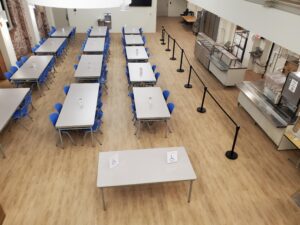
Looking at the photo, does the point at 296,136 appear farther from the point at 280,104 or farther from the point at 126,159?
the point at 126,159

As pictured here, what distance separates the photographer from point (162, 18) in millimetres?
20047

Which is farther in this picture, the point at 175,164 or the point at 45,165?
the point at 45,165

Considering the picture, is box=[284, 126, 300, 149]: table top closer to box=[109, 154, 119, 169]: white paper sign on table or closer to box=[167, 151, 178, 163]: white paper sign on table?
box=[167, 151, 178, 163]: white paper sign on table

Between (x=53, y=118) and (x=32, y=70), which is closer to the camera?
(x=53, y=118)

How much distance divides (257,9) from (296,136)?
11.0ft

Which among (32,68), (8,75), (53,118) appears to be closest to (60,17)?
(32,68)

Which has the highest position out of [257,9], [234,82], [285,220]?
A: [257,9]

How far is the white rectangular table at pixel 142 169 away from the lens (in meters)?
4.25

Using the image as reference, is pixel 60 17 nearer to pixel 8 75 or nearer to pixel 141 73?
pixel 8 75

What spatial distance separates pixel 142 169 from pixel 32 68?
607 centimetres

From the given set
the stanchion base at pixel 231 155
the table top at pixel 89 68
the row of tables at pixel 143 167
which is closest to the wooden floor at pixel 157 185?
the stanchion base at pixel 231 155

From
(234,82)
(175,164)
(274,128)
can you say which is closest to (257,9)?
(175,164)

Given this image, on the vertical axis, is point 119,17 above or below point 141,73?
above

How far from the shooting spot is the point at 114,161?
4.56 meters
